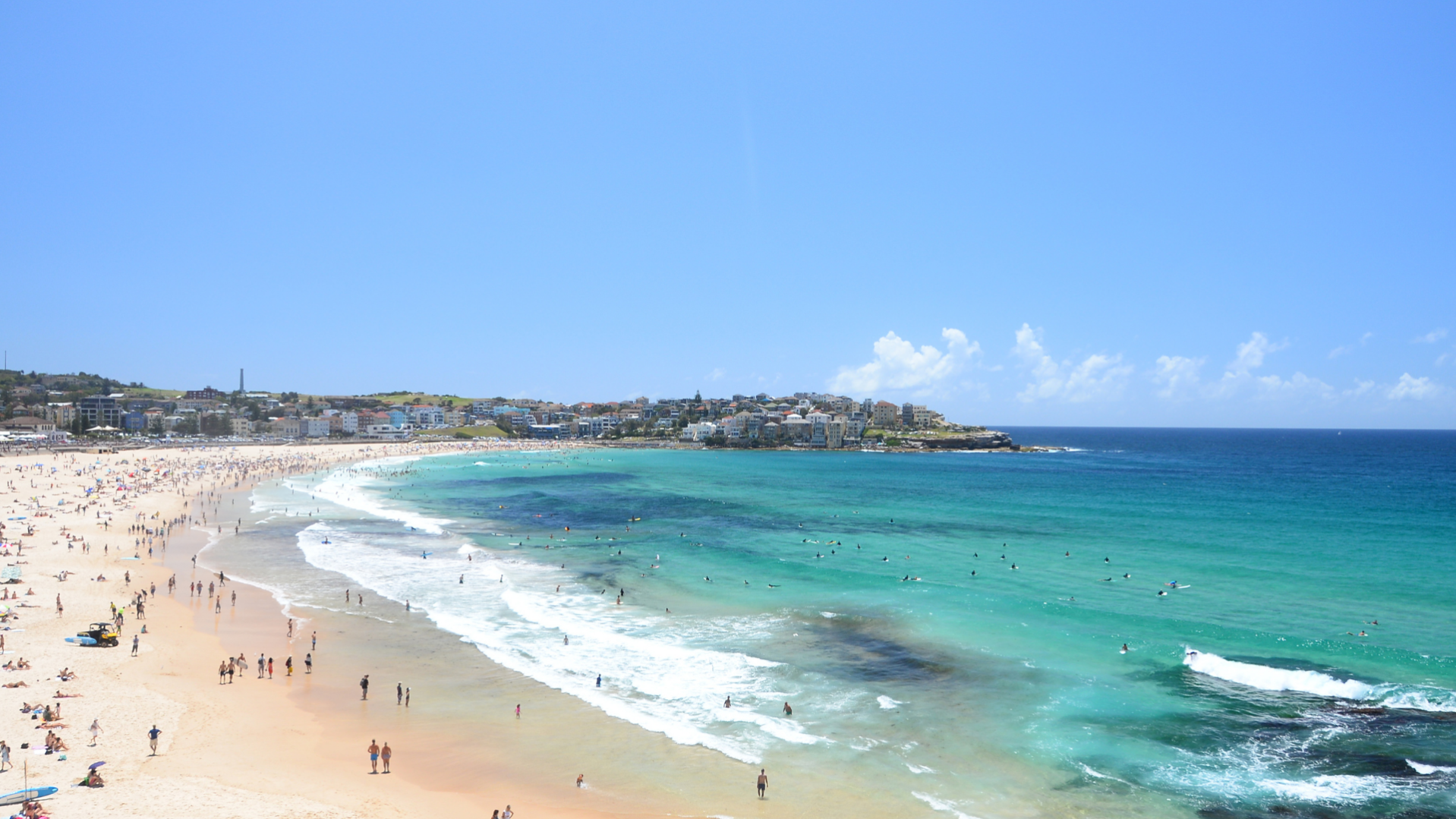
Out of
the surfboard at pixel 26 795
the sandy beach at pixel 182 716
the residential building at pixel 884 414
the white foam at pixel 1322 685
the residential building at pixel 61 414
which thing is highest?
the residential building at pixel 884 414

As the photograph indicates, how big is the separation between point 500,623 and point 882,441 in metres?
129

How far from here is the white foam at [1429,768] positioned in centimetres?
1605

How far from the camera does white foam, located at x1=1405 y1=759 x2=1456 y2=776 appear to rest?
52.7 feet

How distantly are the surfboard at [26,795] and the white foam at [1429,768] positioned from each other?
28.1 m

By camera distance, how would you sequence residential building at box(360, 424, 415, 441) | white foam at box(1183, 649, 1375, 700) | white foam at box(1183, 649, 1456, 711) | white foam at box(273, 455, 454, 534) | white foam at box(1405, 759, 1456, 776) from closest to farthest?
white foam at box(1405, 759, 1456, 776), white foam at box(1183, 649, 1456, 711), white foam at box(1183, 649, 1375, 700), white foam at box(273, 455, 454, 534), residential building at box(360, 424, 415, 441)

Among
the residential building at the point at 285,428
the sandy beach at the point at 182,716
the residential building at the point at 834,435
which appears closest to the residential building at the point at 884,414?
the residential building at the point at 834,435

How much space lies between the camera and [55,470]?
70500 millimetres

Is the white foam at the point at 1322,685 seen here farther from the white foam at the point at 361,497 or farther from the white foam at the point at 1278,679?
the white foam at the point at 361,497

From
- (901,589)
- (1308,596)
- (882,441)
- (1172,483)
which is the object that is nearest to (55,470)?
(901,589)

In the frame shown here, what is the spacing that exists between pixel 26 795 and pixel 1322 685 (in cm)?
3097

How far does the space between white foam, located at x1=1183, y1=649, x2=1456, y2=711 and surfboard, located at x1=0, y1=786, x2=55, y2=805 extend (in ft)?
94.3

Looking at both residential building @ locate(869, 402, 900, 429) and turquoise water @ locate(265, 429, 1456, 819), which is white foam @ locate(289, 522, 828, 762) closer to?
turquoise water @ locate(265, 429, 1456, 819)

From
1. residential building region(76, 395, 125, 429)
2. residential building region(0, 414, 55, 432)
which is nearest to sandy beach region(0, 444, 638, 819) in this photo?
residential building region(0, 414, 55, 432)

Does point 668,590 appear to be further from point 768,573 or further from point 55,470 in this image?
point 55,470
